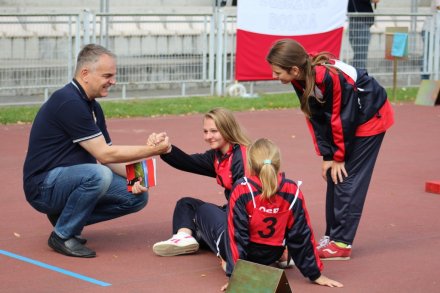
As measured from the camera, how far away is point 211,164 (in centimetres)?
705

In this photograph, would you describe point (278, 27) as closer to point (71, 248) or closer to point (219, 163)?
point (219, 163)

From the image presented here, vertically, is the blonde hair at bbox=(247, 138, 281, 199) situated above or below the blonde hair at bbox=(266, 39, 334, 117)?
below

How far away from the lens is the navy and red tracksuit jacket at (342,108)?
6.70 m

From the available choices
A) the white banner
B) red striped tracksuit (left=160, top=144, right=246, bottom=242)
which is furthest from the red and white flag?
red striped tracksuit (left=160, top=144, right=246, bottom=242)

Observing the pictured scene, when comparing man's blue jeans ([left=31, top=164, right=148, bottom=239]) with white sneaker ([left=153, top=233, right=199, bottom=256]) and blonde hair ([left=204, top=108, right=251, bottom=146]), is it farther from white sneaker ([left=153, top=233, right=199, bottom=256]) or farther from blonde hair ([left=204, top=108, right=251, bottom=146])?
blonde hair ([left=204, top=108, right=251, bottom=146])

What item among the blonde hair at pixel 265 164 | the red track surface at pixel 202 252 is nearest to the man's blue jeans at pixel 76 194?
the red track surface at pixel 202 252

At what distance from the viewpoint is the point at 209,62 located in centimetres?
1672

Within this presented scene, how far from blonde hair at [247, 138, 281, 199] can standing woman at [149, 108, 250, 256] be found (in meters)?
0.55

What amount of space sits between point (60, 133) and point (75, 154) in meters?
0.18

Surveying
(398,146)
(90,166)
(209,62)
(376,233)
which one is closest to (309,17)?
(209,62)

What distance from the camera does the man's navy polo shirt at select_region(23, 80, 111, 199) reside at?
6.87m

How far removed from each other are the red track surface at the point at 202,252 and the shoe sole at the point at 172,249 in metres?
0.05

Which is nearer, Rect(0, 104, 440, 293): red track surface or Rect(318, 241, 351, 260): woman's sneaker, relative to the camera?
Rect(0, 104, 440, 293): red track surface

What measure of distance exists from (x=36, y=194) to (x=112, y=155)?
0.61 m
